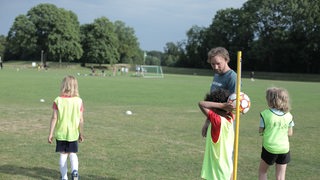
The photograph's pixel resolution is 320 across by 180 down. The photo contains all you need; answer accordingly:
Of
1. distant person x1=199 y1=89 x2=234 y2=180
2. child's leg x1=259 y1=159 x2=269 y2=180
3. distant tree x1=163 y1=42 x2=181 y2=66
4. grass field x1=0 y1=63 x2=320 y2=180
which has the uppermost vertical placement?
distant tree x1=163 y1=42 x2=181 y2=66

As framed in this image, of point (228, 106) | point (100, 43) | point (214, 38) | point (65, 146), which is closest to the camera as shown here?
point (228, 106)

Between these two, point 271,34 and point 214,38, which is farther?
point 214,38

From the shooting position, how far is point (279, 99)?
18.1 feet

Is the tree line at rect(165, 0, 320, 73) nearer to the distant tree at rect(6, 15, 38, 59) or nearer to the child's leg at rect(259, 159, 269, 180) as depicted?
the distant tree at rect(6, 15, 38, 59)

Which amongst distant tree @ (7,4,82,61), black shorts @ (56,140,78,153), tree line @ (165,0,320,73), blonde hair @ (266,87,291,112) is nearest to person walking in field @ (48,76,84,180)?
black shorts @ (56,140,78,153)

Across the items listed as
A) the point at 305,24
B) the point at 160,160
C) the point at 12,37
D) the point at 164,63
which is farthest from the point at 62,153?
the point at 164,63

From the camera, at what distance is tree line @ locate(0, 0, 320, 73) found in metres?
82.2

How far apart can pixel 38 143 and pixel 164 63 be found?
118625 mm

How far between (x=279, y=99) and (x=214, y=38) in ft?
310

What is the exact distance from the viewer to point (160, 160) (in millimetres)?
8102

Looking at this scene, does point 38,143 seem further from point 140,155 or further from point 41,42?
point 41,42

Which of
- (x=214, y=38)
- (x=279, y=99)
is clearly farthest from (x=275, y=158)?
(x=214, y=38)

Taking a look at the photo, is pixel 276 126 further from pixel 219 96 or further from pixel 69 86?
pixel 69 86

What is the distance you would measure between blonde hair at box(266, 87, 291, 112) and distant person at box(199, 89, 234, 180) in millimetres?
929
